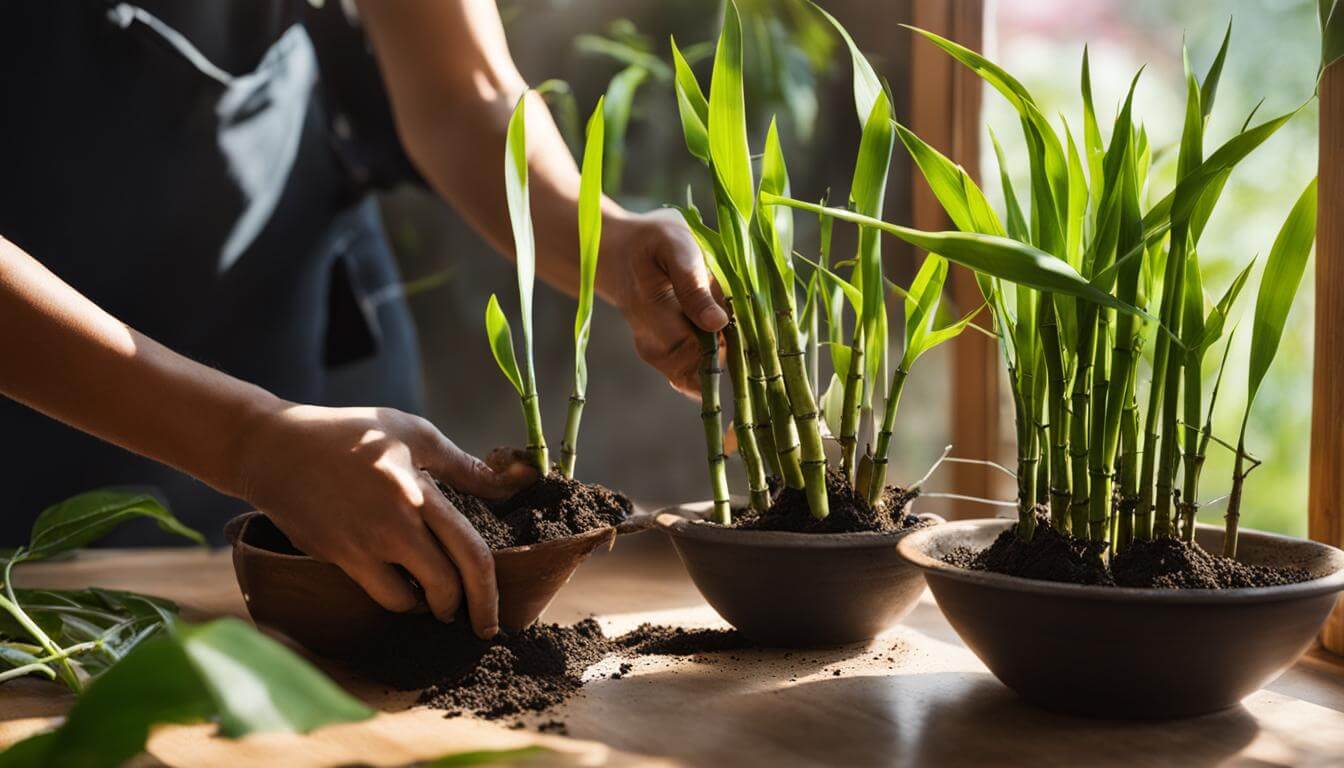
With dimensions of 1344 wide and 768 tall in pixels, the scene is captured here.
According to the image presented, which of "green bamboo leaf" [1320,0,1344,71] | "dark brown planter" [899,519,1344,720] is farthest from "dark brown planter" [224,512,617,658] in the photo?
"green bamboo leaf" [1320,0,1344,71]

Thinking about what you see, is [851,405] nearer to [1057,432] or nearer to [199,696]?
[1057,432]

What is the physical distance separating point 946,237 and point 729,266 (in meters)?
0.23

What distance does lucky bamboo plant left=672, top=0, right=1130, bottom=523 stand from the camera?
696 mm

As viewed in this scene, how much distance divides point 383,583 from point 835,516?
0.28 metres

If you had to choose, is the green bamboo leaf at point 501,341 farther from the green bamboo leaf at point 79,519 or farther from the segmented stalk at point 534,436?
the green bamboo leaf at point 79,519

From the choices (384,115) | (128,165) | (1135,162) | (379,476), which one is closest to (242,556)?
(379,476)

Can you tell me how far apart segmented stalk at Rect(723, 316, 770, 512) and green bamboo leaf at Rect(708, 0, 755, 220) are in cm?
10

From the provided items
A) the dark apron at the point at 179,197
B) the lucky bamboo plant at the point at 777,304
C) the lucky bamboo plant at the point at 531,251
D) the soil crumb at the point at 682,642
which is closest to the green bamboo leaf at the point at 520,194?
the lucky bamboo plant at the point at 531,251

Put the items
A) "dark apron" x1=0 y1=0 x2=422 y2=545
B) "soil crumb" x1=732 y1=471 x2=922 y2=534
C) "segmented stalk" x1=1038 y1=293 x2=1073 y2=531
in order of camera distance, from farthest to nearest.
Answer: "dark apron" x1=0 y1=0 x2=422 y2=545 → "soil crumb" x1=732 y1=471 x2=922 y2=534 → "segmented stalk" x1=1038 y1=293 x2=1073 y2=531

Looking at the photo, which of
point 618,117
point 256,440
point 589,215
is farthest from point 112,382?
point 618,117

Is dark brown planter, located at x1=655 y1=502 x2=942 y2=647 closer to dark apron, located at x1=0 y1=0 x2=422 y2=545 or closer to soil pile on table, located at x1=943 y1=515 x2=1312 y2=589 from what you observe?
soil pile on table, located at x1=943 y1=515 x2=1312 y2=589

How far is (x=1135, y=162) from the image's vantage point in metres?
0.59

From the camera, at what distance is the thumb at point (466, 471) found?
718mm

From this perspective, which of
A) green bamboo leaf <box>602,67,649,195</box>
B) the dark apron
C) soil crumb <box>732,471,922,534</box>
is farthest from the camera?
green bamboo leaf <box>602,67,649,195</box>
